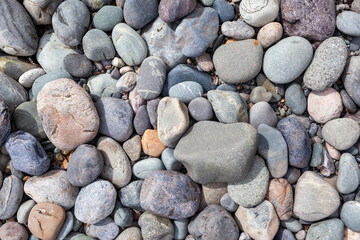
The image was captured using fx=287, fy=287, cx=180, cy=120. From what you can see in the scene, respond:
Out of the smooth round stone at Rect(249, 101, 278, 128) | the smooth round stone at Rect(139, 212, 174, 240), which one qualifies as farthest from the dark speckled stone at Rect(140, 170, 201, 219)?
the smooth round stone at Rect(249, 101, 278, 128)

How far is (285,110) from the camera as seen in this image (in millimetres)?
2486

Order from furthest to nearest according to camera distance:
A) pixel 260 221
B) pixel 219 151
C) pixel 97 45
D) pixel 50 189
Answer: pixel 97 45 < pixel 50 189 < pixel 260 221 < pixel 219 151

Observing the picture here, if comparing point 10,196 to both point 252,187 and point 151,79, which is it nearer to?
point 151,79

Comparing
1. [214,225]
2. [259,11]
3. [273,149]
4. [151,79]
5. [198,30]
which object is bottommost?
[214,225]

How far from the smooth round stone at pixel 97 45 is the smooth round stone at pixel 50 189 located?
42.5 inches

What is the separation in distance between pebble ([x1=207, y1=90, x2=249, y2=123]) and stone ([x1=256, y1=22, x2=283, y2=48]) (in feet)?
1.64

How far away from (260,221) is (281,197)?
255mm

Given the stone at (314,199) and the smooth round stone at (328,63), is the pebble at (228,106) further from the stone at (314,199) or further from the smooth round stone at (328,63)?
the stone at (314,199)

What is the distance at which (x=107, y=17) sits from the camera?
8.34 ft

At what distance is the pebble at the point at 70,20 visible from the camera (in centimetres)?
249

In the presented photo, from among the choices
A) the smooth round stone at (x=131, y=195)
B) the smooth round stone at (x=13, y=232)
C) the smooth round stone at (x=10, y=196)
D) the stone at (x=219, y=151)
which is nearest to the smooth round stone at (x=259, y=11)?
the stone at (x=219, y=151)

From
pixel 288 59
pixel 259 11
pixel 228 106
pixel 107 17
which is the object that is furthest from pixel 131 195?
pixel 259 11

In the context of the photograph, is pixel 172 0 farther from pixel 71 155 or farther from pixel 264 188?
pixel 264 188

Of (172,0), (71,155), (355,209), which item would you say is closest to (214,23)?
(172,0)
